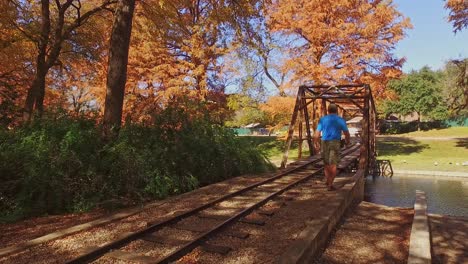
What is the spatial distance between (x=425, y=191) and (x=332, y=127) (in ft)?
38.5

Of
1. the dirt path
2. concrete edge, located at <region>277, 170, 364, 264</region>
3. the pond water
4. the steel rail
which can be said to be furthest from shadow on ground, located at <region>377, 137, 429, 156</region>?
the steel rail

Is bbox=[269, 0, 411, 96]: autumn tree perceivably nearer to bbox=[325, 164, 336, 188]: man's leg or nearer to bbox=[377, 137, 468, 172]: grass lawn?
bbox=[377, 137, 468, 172]: grass lawn

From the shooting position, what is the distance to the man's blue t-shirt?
28.8 ft

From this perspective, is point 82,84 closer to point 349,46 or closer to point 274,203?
point 349,46

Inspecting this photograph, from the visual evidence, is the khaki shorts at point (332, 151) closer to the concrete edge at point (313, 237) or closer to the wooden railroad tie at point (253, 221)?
the concrete edge at point (313, 237)

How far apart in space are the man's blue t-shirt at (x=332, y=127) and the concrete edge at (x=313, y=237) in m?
1.42

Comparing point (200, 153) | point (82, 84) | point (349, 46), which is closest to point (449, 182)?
point (349, 46)

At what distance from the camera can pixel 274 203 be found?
8102 mm

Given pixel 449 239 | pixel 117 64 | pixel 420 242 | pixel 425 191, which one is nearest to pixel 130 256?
pixel 420 242

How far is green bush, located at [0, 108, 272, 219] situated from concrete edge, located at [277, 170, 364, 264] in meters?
4.24

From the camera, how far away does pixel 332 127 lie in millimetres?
8789

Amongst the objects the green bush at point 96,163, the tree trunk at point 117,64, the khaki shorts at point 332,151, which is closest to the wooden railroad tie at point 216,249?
Result: the green bush at point 96,163

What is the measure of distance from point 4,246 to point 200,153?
6.50 m

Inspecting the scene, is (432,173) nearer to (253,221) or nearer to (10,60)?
(253,221)
